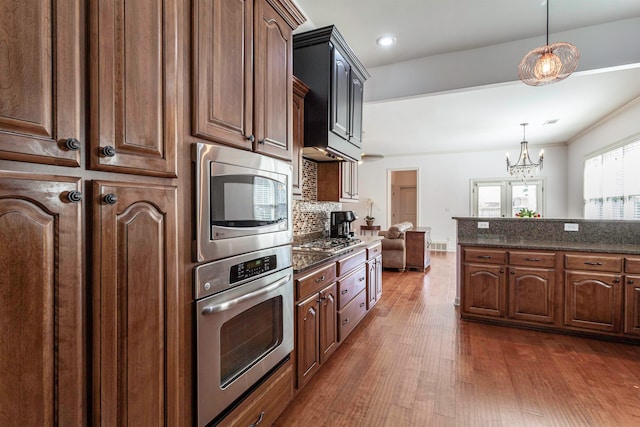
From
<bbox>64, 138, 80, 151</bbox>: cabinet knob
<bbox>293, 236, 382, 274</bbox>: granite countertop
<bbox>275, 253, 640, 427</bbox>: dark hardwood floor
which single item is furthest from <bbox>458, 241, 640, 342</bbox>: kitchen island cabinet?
<bbox>64, 138, 80, 151</bbox>: cabinet knob

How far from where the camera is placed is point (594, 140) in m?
5.91

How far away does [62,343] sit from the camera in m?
0.76

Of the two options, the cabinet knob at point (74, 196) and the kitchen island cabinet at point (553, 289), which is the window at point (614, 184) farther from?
the cabinet knob at point (74, 196)

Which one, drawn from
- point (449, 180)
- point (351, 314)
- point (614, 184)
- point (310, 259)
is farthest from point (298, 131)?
point (449, 180)

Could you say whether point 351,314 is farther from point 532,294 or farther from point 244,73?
point 244,73

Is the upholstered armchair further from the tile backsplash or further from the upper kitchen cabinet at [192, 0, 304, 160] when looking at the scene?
the upper kitchen cabinet at [192, 0, 304, 160]

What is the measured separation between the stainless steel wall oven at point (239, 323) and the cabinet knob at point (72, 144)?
1.82 feet

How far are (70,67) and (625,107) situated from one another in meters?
6.66

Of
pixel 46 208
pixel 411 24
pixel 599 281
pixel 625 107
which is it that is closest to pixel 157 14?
pixel 46 208

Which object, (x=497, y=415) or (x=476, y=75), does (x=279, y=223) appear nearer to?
(x=497, y=415)

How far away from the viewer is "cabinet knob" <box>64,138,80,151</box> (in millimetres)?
751

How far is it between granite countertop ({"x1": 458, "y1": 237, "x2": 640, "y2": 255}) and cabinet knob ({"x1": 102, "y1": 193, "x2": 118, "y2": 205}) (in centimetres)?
329

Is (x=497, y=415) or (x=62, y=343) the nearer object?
(x=62, y=343)

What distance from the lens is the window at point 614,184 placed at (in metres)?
4.53
